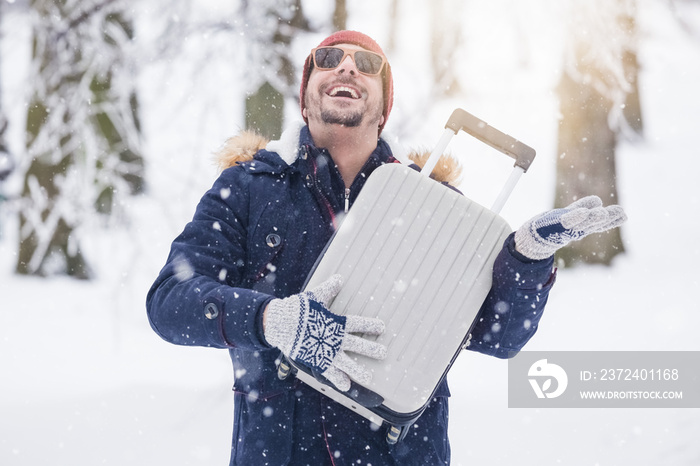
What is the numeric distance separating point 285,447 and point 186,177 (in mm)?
3287

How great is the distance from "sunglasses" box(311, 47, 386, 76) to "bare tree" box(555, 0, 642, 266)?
305cm

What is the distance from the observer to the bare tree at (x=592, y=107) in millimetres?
4246

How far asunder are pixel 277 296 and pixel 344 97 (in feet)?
2.38

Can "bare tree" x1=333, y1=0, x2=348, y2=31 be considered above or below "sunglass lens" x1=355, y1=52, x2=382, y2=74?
above

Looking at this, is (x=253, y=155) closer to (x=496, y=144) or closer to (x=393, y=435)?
(x=496, y=144)

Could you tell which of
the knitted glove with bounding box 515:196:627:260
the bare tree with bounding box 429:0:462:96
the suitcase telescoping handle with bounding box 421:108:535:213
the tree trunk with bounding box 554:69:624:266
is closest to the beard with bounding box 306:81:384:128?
the suitcase telescoping handle with bounding box 421:108:535:213

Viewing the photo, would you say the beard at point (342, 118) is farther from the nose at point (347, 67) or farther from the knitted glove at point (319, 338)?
the knitted glove at point (319, 338)

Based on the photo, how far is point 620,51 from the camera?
4.29 meters

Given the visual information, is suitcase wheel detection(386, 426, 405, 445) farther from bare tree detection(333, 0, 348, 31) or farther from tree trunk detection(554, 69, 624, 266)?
tree trunk detection(554, 69, 624, 266)

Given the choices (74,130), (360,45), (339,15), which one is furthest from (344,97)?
(74,130)

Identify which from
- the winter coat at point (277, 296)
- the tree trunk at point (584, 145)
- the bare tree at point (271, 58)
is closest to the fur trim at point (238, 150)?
the winter coat at point (277, 296)

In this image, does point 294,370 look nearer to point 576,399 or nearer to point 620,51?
point 576,399

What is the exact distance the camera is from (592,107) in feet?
14.3

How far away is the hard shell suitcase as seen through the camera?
4.08 ft
